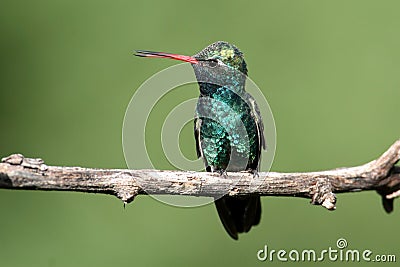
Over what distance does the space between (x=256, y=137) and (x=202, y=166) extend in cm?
32

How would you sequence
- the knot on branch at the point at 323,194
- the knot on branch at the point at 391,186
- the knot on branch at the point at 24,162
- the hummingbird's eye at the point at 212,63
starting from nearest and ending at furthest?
the knot on branch at the point at 24,162 → the knot on branch at the point at 323,194 → the knot on branch at the point at 391,186 → the hummingbird's eye at the point at 212,63

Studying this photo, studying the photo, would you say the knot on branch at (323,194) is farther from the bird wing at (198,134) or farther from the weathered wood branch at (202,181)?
the bird wing at (198,134)

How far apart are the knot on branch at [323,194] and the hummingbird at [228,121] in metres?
0.52

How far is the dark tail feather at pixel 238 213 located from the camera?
340cm

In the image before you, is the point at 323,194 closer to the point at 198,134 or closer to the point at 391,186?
the point at 391,186

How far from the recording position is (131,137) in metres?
2.61

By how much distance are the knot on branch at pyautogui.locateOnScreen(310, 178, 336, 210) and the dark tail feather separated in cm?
64

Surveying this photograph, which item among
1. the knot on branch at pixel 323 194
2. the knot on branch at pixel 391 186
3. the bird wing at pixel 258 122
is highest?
the bird wing at pixel 258 122

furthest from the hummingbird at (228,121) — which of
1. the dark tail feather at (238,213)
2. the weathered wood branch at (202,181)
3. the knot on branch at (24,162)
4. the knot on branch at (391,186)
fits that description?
the knot on branch at (24,162)

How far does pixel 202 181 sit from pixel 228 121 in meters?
0.70

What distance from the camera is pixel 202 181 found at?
8.79 feet

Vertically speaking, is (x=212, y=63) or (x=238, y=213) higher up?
(x=212, y=63)

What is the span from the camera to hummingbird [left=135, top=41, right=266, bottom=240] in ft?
10.5

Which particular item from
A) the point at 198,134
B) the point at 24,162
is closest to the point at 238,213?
the point at 198,134
